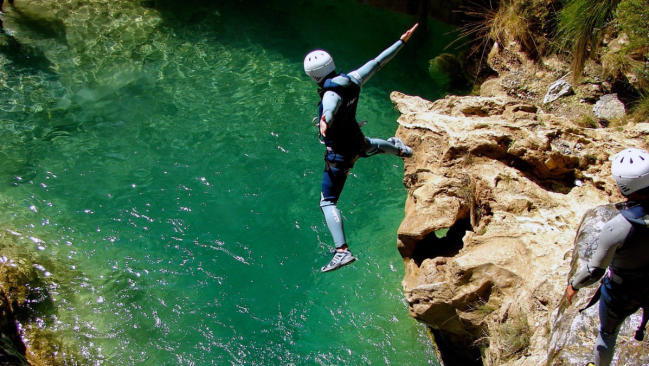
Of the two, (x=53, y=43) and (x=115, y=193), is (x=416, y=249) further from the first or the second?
(x=53, y=43)

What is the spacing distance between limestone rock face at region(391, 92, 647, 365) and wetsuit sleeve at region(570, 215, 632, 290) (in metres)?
1.13

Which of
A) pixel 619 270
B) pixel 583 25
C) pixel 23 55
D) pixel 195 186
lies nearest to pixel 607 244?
pixel 619 270

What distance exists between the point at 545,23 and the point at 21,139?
9125 mm

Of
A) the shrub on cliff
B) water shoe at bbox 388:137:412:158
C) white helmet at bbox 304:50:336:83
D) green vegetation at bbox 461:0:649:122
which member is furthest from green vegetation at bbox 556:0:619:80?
white helmet at bbox 304:50:336:83

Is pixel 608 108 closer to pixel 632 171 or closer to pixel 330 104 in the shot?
pixel 330 104

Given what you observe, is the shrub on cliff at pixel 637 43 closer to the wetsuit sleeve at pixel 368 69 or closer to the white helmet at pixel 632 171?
the wetsuit sleeve at pixel 368 69

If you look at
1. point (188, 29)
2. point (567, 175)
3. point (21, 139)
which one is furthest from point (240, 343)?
point (188, 29)

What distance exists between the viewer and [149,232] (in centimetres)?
731

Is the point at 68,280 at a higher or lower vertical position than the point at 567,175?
lower

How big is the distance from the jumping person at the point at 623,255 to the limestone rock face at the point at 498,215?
0.81 meters

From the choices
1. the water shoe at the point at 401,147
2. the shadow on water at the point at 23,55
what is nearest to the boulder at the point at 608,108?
the water shoe at the point at 401,147

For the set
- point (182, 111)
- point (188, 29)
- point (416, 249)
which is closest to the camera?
point (416, 249)

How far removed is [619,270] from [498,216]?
6.54 ft

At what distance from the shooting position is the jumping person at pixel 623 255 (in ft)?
9.01
